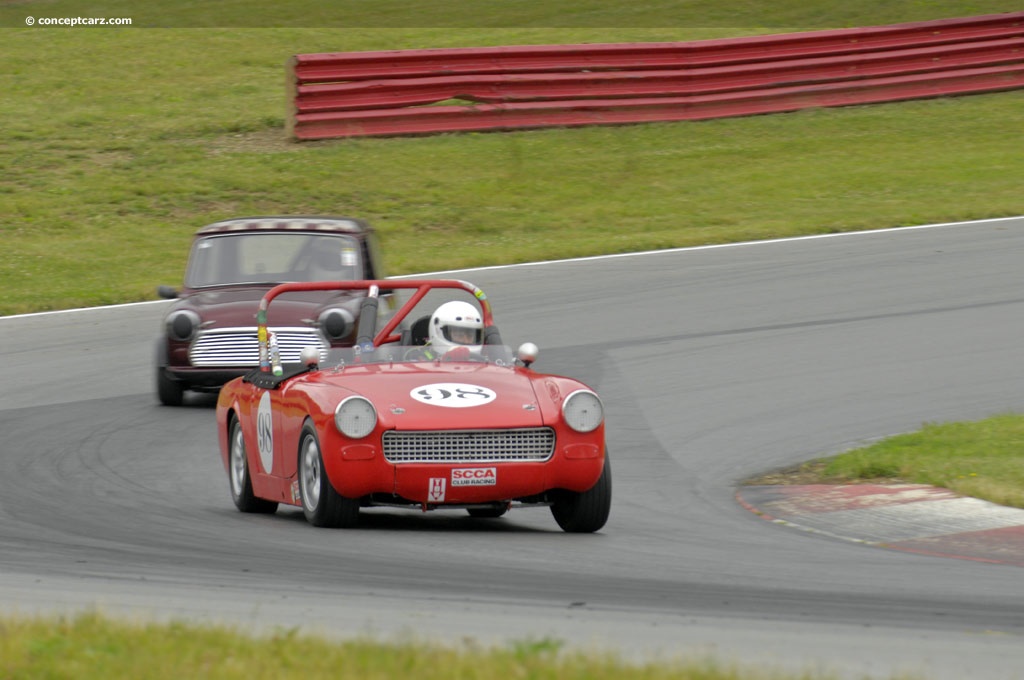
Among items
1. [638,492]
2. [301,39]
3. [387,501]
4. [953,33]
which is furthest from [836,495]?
[301,39]

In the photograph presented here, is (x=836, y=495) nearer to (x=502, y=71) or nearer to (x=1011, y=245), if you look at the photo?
(x=1011, y=245)

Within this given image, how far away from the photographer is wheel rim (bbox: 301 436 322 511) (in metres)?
7.87

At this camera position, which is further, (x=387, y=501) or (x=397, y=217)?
(x=397, y=217)

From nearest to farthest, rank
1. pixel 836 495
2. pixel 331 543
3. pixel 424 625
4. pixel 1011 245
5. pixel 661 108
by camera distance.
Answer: pixel 424 625 < pixel 331 543 < pixel 836 495 < pixel 1011 245 < pixel 661 108

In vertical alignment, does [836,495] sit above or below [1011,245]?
below

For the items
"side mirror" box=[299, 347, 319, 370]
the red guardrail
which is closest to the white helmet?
"side mirror" box=[299, 347, 319, 370]

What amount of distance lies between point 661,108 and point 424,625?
19.3 m

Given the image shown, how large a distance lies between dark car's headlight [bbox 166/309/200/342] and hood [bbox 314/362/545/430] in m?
4.49

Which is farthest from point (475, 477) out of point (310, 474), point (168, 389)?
point (168, 389)

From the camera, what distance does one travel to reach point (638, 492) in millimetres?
9438

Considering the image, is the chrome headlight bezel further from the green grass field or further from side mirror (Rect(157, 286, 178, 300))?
the green grass field

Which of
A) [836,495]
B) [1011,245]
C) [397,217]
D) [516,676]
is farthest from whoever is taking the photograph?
[397,217]

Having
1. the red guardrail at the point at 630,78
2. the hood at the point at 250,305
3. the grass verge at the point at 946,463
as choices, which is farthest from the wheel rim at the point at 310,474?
the red guardrail at the point at 630,78

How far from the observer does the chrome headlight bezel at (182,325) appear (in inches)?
494
